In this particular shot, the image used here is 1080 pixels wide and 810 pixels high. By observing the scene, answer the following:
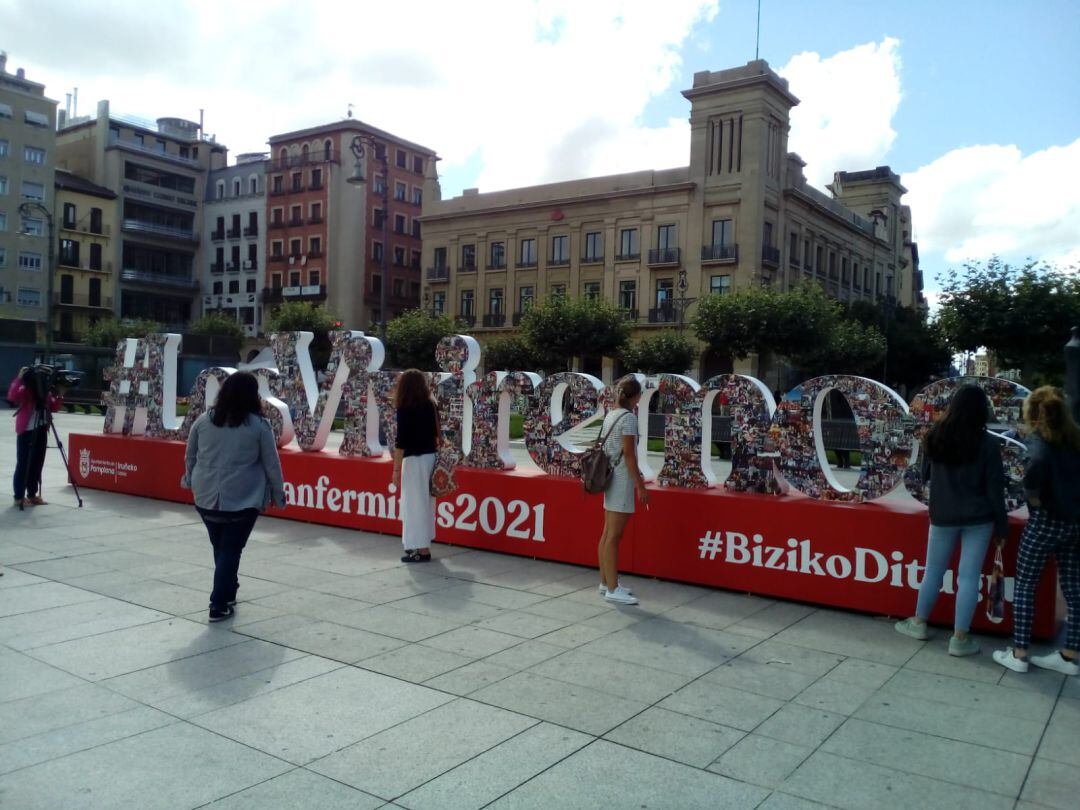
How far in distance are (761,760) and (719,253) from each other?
44.7 metres

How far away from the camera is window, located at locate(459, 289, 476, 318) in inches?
2238

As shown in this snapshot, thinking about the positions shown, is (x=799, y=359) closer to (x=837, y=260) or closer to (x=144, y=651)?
(x=837, y=260)

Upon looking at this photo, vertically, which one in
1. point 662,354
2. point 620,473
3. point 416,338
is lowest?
point 620,473

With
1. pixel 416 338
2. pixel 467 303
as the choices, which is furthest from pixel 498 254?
pixel 416 338

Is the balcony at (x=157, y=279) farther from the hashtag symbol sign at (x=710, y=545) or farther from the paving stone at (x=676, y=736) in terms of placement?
the paving stone at (x=676, y=736)

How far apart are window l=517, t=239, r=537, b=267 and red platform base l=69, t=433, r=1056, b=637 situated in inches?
1751

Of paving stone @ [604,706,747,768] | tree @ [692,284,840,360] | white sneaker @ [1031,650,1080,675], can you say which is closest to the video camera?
paving stone @ [604,706,747,768]

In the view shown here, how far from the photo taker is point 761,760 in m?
4.03

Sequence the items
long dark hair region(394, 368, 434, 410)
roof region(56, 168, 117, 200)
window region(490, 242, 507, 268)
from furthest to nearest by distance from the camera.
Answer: roof region(56, 168, 117, 200) < window region(490, 242, 507, 268) < long dark hair region(394, 368, 434, 410)

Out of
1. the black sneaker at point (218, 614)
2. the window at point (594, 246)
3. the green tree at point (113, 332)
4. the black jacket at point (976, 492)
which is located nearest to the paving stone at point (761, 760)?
the black jacket at point (976, 492)

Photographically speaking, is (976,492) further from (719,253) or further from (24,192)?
(24,192)

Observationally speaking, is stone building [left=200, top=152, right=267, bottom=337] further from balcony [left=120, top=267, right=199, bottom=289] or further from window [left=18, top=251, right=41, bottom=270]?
window [left=18, top=251, right=41, bottom=270]

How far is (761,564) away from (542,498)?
225cm

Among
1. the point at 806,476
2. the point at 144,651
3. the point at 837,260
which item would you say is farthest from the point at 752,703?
the point at 837,260
